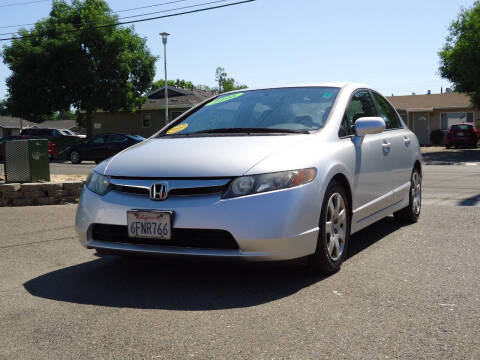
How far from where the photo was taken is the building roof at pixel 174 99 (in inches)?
1720

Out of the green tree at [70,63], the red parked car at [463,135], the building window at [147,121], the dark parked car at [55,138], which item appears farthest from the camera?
the building window at [147,121]

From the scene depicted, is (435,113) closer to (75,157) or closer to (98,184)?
(75,157)

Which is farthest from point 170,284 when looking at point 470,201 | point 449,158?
point 449,158

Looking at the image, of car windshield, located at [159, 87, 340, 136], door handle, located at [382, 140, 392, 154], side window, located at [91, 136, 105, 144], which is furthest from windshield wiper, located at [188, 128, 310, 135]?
side window, located at [91, 136, 105, 144]

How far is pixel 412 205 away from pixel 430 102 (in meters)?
42.0

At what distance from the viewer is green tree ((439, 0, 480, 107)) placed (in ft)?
99.8

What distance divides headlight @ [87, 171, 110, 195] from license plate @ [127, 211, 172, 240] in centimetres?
39

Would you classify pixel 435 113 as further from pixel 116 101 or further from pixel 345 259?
pixel 345 259

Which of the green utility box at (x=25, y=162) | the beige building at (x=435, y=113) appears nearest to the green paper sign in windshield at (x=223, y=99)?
the green utility box at (x=25, y=162)

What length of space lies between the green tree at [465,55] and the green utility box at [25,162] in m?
26.4

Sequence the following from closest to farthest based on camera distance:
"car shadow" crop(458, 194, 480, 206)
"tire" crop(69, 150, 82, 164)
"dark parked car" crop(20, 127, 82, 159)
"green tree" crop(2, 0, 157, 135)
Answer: "car shadow" crop(458, 194, 480, 206) < "tire" crop(69, 150, 82, 164) < "green tree" crop(2, 0, 157, 135) < "dark parked car" crop(20, 127, 82, 159)

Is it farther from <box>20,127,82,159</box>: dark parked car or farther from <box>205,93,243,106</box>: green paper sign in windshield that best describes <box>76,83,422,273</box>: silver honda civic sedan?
<box>20,127,82,159</box>: dark parked car

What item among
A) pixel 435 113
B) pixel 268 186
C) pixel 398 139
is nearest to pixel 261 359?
pixel 268 186

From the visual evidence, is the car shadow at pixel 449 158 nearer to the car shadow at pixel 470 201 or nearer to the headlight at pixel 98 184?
the car shadow at pixel 470 201
